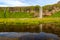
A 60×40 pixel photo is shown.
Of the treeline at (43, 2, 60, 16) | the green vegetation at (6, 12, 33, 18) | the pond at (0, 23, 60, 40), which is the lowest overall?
the pond at (0, 23, 60, 40)

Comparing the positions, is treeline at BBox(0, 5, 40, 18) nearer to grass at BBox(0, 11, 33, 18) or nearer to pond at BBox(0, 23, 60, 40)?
grass at BBox(0, 11, 33, 18)

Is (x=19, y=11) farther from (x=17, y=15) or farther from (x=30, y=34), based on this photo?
(x=30, y=34)

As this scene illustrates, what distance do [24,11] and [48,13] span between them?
349cm

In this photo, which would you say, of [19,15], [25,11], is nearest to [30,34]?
[19,15]

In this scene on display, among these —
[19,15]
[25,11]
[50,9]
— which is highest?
[50,9]

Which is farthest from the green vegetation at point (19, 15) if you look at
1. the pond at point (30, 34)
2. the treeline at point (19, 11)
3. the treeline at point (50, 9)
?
the pond at point (30, 34)

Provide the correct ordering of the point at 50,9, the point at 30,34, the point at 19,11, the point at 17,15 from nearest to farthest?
the point at 30,34 → the point at 17,15 → the point at 19,11 → the point at 50,9

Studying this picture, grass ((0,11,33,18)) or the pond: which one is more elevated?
grass ((0,11,33,18))

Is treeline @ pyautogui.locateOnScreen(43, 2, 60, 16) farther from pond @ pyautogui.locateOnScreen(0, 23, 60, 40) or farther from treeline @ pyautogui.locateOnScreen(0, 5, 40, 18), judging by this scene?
pond @ pyautogui.locateOnScreen(0, 23, 60, 40)

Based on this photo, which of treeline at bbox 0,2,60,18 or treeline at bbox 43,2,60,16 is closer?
treeline at bbox 0,2,60,18

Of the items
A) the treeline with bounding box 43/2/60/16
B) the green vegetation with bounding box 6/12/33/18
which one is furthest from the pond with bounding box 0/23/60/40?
the treeline with bounding box 43/2/60/16

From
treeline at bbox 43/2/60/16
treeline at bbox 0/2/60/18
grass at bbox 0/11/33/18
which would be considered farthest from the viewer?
treeline at bbox 43/2/60/16

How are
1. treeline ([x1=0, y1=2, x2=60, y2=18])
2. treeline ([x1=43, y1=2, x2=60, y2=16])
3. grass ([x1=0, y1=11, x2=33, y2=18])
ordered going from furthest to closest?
1. treeline ([x1=43, y1=2, x2=60, y2=16])
2. treeline ([x1=0, y1=2, x2=60, y2=18])
3. grass ([x1=0, y1=11, x2=33, y2=18])

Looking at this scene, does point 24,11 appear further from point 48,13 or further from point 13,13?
point 48,13
